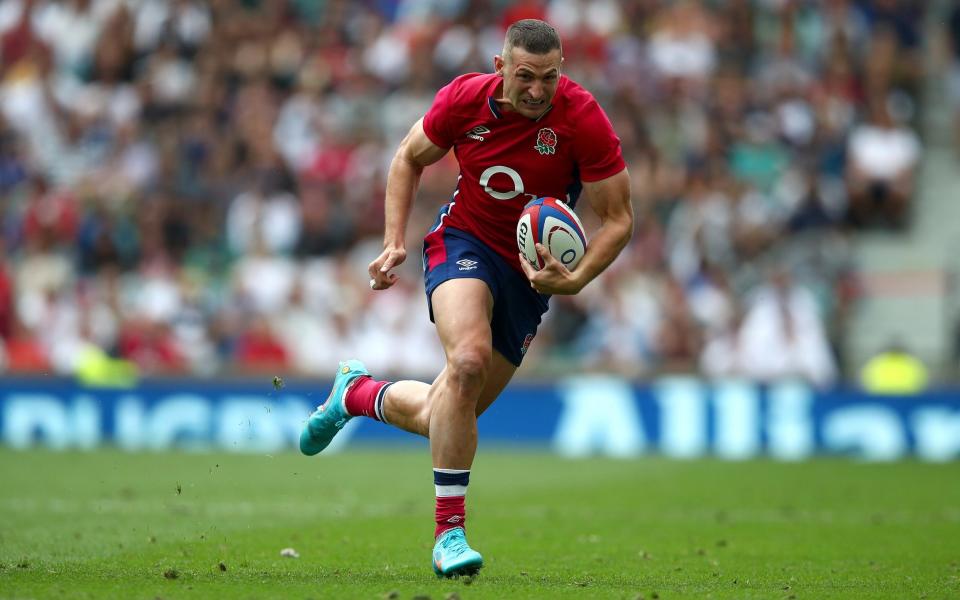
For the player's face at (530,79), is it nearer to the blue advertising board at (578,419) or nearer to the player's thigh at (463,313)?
the player's thigh at (463,313)

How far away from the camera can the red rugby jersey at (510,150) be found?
23.5ft

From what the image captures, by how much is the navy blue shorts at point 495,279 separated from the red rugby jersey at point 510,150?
0.06m

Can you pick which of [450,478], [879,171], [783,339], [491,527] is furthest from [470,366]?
[879,171]

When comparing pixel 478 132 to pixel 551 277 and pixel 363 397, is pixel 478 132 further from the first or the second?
pixel 363 397

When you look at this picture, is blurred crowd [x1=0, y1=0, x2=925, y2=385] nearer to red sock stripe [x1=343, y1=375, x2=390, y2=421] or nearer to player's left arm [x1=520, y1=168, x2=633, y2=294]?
red sock stripe [x1=343, y1=375, x2=390, y2=421]

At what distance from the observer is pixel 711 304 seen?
1756cm

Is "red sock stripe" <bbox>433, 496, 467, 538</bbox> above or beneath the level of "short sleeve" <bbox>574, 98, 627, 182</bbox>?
beneath

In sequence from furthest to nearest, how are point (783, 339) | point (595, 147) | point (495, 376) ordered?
point (783, 339)
point (495, 376)
point (595, 147)

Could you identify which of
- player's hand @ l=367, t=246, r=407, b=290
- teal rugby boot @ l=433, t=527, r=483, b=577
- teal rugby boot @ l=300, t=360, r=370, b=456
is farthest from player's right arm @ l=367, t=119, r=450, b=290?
teal rugby boot @ l=433, t=527, r=483, b=577

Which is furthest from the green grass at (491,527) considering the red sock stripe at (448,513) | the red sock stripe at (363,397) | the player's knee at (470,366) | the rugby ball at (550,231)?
the rugby ball at (550,231)

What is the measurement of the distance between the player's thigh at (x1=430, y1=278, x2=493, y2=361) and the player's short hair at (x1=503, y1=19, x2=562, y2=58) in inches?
46.3

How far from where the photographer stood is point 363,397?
25.9 feet

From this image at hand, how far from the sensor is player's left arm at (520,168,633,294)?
6.99 metres

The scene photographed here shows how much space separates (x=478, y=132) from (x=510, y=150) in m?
0.19
